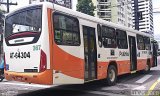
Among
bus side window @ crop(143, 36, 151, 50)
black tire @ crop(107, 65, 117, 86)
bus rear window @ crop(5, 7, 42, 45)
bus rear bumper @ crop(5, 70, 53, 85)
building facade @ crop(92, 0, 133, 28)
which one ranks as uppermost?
building facade @ crop(92, 0, 133, 28)

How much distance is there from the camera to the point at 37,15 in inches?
378

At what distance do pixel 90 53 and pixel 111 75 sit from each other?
8.24 feet

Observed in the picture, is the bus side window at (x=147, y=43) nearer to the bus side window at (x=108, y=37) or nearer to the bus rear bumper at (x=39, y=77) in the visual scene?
the bus side window at (x=108, y=37)

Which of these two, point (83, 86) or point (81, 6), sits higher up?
point (81, 6)

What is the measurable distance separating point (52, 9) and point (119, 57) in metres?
5.99

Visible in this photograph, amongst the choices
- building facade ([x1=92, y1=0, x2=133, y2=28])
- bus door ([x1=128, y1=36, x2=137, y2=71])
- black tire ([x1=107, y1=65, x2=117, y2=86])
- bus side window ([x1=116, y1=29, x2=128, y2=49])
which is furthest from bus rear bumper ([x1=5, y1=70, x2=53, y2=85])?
building facade ([x1=92, y1=0, x2=133, y2=28])

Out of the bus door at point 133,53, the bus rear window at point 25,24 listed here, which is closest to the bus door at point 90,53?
the bus rear window at point 25,24

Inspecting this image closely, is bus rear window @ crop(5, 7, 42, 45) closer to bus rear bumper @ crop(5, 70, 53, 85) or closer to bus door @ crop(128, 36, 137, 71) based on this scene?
bus rear bumper @ crop(5, 70, 53, 85)

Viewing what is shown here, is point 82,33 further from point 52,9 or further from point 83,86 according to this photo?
point 83,86

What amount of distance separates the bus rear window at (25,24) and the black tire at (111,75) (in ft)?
16.4

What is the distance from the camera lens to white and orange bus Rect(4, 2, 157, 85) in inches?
365

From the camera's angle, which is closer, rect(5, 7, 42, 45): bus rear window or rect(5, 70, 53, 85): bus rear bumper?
rect(5, 70, 53, 85): bus rear bumper

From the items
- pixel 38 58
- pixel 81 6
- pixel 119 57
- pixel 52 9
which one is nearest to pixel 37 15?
pixel 52 9

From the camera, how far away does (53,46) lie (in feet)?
30.8
